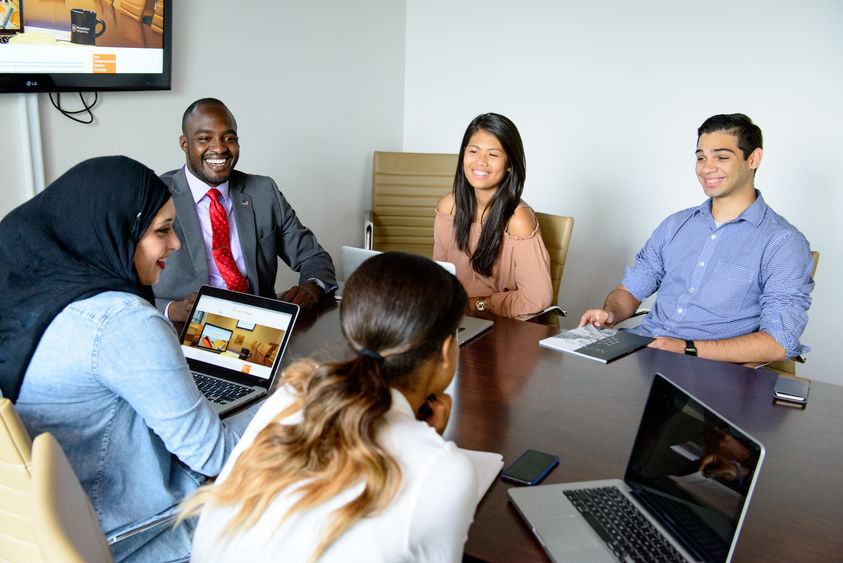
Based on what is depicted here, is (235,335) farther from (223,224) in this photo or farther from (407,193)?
(407,193)

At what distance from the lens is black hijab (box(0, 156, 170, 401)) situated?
1.26 m

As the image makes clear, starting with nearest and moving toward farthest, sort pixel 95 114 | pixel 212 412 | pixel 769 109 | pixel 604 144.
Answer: pixel 212 412 → pixel 95 114 → pixel 769 109 → pixel 604 144

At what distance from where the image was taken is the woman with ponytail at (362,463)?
35.7 inches

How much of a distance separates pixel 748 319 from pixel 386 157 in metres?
2.26

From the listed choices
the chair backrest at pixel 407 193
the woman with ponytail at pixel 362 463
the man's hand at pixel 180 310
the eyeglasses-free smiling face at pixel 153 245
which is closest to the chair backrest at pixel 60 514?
the woman with ponytail at pixel 362 463

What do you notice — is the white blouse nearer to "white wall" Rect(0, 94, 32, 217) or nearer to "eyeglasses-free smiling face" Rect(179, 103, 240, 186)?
"eyeglasses-free smiling face" Rect(179, 103, 240, 186)

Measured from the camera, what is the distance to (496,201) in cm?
281

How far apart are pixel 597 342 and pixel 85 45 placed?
7.06 ft

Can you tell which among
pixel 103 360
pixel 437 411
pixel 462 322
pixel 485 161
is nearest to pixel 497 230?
pixel 485 161

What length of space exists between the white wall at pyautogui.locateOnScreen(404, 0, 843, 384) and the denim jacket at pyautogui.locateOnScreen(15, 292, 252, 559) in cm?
321

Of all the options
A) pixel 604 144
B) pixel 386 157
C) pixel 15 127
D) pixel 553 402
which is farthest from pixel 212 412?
pixel 604 144

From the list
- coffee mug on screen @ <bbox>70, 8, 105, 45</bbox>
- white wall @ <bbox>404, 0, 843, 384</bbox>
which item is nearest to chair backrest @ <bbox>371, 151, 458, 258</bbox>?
white wall @ <bbox>404, 0, 843, 384</bbox>

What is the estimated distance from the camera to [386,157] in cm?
408

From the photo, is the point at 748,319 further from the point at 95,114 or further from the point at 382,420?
the point at 95,114
